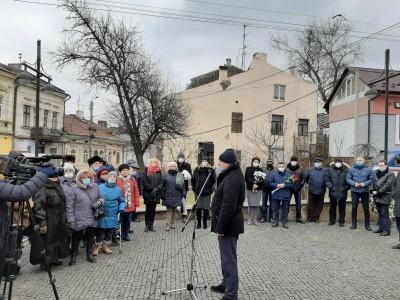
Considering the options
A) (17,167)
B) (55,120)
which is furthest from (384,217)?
(55,120)

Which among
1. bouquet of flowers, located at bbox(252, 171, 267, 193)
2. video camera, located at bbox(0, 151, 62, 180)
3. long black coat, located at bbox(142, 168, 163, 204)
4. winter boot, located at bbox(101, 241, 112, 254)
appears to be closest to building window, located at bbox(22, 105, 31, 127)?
long black coat, located at bbox(142, 168, 163, 204)

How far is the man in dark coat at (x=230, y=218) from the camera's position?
16.5 ft

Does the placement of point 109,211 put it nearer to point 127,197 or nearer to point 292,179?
point 127,197

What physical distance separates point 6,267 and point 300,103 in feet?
121

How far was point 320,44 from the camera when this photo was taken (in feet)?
129

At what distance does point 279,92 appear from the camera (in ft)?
126

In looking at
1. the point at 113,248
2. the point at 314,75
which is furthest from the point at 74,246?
the point at 314,75

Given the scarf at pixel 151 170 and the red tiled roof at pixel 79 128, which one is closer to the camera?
the scarf at pixel 151 170

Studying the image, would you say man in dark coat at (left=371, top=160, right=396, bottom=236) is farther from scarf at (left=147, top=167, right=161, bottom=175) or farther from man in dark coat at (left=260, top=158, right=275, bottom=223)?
scarf at (left=147, top=167, right=161, bottom=175)

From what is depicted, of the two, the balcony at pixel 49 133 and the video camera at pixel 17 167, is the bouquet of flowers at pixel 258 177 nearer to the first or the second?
the video camera at pixel 17 167

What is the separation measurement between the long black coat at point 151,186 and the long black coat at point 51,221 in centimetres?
309

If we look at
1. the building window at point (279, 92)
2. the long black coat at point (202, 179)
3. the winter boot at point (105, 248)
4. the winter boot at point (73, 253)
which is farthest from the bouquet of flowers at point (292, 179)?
the building window at point (279, 92)

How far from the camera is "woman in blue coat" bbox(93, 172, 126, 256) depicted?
7453 millimetres

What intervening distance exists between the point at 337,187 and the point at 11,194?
9.11 meters
